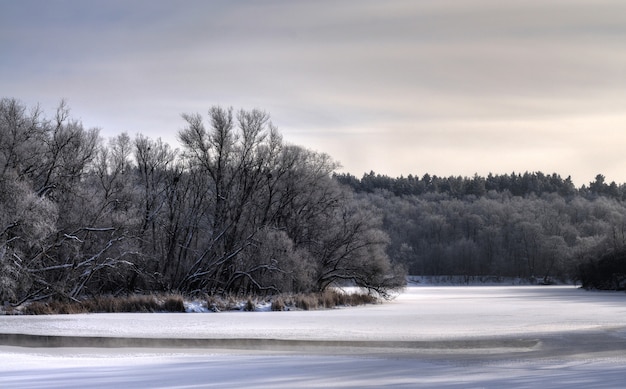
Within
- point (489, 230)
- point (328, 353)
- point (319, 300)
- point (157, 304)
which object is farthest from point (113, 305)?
point (489, 230)

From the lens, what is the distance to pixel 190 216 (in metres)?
52.5

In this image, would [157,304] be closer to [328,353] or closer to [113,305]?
[113,305]

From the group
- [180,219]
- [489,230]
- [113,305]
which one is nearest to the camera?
[113,305]

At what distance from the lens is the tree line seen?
42594 mm

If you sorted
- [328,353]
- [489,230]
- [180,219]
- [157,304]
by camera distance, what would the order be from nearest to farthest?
1. [328,353]
2. [157,304]
3. [180,219]
4. [489,230]

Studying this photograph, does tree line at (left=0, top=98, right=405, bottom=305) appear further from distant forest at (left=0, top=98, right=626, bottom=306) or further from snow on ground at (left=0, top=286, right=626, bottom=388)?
snow on ground at (left=0, top=286, right=626, bottom=388)

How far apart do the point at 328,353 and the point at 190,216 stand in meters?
34.2

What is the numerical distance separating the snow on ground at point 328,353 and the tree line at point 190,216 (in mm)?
11220

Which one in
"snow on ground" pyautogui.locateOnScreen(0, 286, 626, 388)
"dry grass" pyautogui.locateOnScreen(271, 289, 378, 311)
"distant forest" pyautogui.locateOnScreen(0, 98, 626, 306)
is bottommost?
"snow on ground" pyautogui.locateOnScreen(0, 286, 626, 388)

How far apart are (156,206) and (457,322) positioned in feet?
92.3

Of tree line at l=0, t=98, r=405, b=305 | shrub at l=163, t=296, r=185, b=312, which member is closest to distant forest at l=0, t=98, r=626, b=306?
tree line at l=0, t=98, r=405, b=305

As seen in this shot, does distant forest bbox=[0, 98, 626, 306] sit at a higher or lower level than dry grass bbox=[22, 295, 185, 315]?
higher

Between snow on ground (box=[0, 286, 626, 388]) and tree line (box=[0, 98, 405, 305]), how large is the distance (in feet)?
36.8

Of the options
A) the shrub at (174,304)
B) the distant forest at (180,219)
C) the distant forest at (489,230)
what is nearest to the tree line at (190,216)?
the distant forest at (180,219)
